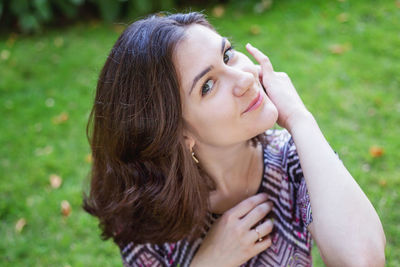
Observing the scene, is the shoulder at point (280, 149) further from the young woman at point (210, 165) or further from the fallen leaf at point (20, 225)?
the fallen leaf at point (20, 225)

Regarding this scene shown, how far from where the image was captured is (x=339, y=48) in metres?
4.76

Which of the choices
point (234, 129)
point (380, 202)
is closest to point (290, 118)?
point (234, 129)

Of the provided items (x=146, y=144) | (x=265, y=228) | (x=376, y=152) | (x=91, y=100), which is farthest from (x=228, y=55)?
(x=91, y=100)

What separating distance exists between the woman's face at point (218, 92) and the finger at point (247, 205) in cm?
42

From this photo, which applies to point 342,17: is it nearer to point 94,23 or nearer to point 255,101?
point 94,23

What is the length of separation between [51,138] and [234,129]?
3.43 meters

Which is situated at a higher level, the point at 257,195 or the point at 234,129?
the point at 234,129

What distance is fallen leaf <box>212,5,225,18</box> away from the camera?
242 inches

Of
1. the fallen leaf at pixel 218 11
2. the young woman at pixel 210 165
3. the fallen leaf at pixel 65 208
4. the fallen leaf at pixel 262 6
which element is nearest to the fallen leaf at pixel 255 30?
the fallen leaf at pixel 262 6

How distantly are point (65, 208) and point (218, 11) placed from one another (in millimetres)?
3871

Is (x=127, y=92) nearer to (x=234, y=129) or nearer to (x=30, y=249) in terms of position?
(x=234, y=129)

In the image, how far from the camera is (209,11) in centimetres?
630

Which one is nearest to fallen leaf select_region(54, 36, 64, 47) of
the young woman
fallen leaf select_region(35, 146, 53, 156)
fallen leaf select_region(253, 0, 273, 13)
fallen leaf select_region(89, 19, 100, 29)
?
fallen leaf select_region(89, 19, 100, 29)

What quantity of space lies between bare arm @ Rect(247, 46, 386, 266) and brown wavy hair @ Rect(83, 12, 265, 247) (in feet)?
1.41
